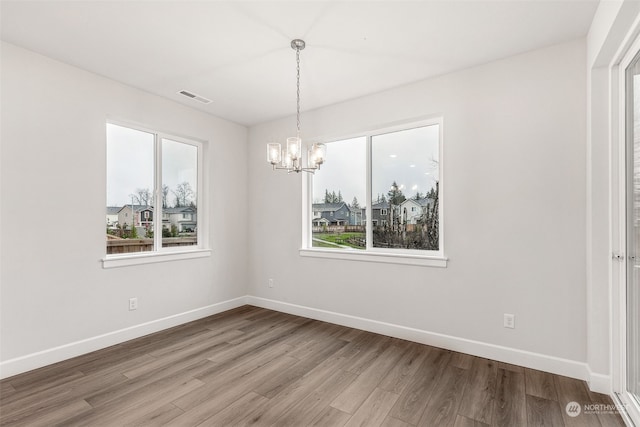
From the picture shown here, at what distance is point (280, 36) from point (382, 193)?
79.4 inches

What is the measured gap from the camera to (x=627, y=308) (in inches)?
81.0

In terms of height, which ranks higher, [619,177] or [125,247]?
[619,177]

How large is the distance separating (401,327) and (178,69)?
3.48m

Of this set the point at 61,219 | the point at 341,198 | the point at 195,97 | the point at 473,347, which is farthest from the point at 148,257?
the point at 473,347

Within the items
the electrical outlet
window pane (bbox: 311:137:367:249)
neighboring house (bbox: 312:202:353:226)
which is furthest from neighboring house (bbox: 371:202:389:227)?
the electrical outlet

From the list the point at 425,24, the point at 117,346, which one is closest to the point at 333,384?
the point at 117,346

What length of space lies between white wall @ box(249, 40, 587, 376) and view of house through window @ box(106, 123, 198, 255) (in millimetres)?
2301

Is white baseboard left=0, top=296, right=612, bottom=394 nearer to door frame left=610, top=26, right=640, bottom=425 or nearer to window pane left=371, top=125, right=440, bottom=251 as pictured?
door frame left=610, top=26, right=640, bottom=425

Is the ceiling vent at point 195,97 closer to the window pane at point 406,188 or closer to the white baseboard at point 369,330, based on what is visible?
the window pane at point 406,188

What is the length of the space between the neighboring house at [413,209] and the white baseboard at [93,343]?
2.81m

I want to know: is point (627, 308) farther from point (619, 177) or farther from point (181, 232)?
point (181, 232)

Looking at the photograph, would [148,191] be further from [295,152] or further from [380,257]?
[380,257]

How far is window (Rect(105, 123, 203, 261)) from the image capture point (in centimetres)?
336

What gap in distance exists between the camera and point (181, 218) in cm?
404
